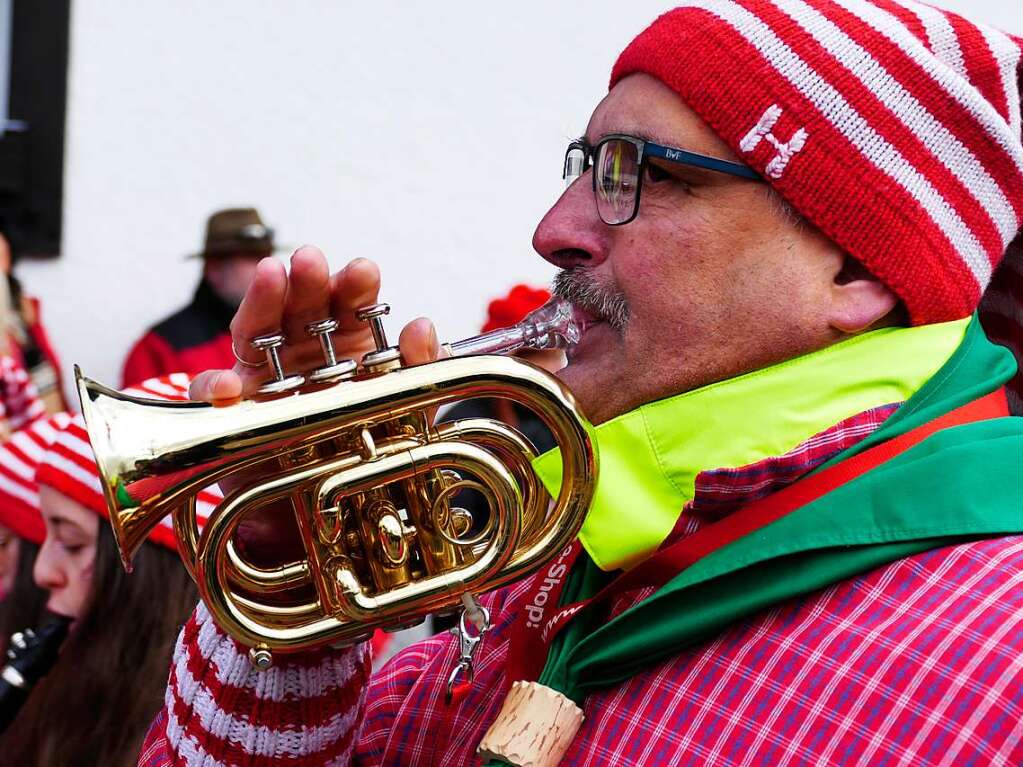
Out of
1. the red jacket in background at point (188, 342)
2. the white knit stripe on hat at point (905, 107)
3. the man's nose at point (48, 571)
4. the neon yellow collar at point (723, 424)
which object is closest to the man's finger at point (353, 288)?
the neon yellow collar at point (723, 424)

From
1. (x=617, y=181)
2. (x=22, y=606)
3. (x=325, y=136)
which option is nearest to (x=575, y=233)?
(x=617, y=181)

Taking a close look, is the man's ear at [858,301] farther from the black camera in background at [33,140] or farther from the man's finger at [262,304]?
the black camera in background at [33,140]

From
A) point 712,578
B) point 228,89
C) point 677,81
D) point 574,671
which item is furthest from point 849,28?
point 228,89

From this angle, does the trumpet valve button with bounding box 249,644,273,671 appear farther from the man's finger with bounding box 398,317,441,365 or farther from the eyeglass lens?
the eyeglass lens

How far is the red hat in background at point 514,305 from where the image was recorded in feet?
14.0

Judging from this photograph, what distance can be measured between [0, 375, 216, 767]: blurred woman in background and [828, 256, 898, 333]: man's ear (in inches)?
52.8

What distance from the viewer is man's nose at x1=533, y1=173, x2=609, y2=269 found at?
187 centimetres

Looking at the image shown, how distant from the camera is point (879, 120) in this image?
5.89ft

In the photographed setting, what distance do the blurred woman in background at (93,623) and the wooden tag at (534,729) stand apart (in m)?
1.20

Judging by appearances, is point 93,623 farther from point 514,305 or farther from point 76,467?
point 514,305

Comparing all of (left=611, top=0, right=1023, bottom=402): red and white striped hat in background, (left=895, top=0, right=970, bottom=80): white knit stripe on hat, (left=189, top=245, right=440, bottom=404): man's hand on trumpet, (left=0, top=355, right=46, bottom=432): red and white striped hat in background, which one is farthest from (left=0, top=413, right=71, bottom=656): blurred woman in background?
(left=895, top=0, right=970, bottom=80): white knit stripe on hat

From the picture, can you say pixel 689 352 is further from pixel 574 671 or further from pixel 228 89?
pixel 228 89

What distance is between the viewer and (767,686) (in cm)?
147

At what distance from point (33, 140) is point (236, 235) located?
101 centimetres
